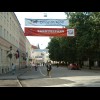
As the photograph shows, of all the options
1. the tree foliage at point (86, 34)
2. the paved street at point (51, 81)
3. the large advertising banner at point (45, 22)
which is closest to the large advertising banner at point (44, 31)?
the large advertising banner at point (45, 22)

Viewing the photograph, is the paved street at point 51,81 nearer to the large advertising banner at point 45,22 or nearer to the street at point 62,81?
the street at point 62,81

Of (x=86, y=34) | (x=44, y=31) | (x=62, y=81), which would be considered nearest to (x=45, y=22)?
(x=44, y=31)

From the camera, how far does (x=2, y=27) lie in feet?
161

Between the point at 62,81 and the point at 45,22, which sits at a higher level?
the point at 45,22

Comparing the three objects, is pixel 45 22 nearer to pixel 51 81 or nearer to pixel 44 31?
pixel 44 31

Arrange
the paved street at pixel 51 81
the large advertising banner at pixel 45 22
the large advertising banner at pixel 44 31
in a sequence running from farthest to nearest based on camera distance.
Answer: the paved street at pixel 51 81 → the large advertising banner at pixel 44 31 → the large advertising banner at pixel 45 22

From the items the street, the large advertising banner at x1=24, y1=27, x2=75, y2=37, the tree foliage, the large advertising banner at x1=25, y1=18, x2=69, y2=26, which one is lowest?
the street

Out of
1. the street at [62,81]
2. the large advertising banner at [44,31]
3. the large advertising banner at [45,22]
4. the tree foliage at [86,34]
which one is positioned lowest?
the street at [62,81]

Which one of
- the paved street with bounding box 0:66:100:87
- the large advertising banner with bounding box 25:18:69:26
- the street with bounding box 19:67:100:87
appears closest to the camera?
the large advertising banner with bounding box 25:18:69:26

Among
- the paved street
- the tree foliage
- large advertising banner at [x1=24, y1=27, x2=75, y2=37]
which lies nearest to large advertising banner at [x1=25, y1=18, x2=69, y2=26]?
large advertising banner at [x1=24, y1=27, x2=75, y2=37]

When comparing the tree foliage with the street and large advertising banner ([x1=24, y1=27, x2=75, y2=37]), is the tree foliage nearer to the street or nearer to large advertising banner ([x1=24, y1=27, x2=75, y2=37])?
the street

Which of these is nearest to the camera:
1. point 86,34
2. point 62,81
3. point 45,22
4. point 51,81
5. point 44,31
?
point 45,22

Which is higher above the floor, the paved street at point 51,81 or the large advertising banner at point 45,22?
the large advertising banner at point 45,22
